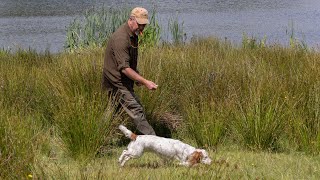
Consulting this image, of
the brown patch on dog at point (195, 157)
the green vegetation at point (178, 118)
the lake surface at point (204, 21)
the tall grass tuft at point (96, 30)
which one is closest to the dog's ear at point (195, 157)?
the brown patch on dog at point (195, 157)

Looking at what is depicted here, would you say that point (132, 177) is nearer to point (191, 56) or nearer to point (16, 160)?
point (16, 160)

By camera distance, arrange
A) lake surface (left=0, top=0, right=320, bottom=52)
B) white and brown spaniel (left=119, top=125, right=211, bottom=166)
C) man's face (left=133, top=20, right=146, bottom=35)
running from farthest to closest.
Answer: lake surface (left=0, top=0, right=320, bottom=52) < man's face (left=133, top=20, right=146, bottom=35) < white and brown spaniel (left=119, top=125, right=211, bottom=166)

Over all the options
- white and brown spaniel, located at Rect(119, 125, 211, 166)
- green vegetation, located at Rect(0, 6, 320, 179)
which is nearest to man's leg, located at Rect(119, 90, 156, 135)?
green vegetation, located at Rect(0, 6, 320, 179)

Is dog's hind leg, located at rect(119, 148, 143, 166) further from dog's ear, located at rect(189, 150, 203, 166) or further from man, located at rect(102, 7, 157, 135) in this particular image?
man, located at rect(102, 7, 157, 135)

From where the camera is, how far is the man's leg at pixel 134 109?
7.90 metres

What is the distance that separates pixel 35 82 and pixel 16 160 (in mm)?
4284

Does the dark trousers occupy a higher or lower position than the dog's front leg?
higher

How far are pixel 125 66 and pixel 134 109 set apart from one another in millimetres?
625

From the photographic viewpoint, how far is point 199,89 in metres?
9.09

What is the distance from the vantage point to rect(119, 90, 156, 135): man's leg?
7.90 m

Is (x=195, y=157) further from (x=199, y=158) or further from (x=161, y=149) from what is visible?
(x=161, y=149)

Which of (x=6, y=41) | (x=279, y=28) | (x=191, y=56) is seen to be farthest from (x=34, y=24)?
(x=191, y=56)

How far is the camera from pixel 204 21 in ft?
93.9

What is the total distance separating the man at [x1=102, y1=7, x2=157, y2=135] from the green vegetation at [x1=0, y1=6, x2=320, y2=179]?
0.21 meters
